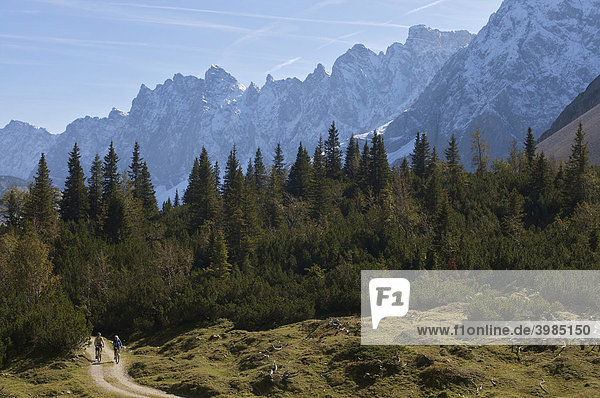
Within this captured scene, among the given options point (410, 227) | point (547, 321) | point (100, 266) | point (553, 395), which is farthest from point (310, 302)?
point (410, 227)

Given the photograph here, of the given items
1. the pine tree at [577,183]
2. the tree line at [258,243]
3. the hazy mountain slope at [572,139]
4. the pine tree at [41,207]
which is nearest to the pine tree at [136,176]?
the tree line at [258,243]

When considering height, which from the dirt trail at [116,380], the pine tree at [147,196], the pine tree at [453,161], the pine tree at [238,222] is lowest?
the dirt trail at [116,380]

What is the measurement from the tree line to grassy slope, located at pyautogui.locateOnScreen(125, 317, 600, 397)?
6.99m

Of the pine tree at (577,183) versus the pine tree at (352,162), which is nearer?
the pine tree at (577,183)

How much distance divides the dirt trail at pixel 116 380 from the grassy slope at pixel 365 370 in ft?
2.04

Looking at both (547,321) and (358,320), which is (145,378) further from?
(547,321)

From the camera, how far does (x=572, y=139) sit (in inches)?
6767

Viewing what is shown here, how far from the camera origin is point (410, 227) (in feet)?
198

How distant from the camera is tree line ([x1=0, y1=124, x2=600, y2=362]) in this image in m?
36.6

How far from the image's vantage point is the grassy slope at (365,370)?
63.1 feet

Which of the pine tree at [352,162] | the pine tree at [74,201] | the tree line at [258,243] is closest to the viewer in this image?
the tree line at [258,243]

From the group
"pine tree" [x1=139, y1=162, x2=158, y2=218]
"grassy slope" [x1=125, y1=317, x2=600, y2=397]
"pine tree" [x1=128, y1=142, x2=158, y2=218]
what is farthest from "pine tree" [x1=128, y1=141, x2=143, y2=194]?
"grassy slope" [x1=125, y1=317, x2=600, y2=397]

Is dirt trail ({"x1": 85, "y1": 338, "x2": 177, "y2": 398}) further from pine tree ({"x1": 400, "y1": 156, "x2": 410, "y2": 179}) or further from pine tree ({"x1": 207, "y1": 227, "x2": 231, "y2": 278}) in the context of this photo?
pine tree ({"x1": 400, "y1": 156, "x2": 410, "y2": 179})

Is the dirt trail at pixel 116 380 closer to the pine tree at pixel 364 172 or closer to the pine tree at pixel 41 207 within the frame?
the pine tree at pixel 41 207
